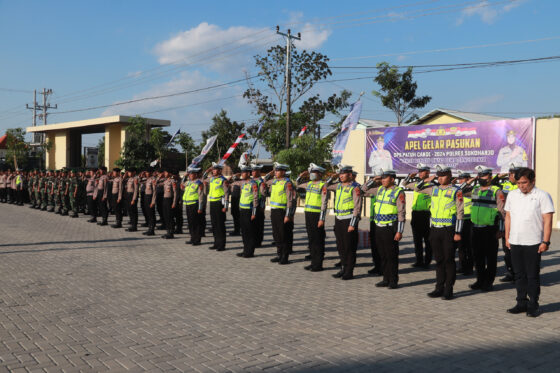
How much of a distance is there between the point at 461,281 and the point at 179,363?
5.44m

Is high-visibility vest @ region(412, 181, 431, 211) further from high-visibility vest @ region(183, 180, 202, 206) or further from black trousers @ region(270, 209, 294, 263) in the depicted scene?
high-visibility vest @ region(183, 180, 202, 206)

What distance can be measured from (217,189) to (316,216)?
10.0 ft

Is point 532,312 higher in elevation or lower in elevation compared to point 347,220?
lower

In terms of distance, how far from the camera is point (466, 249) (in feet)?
29.5

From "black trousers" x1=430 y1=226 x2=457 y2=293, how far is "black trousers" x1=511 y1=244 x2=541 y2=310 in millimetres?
861

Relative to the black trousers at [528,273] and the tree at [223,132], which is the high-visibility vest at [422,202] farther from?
the tree at [223,132]

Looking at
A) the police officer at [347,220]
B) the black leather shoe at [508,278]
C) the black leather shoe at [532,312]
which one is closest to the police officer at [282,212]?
the police officer at [347,220]

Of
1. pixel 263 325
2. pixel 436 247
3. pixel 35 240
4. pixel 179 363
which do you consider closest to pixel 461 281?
pixel 436 247

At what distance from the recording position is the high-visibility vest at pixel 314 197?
9.26 m

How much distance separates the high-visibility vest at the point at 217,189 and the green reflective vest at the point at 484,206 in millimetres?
5366

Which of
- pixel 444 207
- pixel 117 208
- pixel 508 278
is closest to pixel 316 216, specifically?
pixel 444 207

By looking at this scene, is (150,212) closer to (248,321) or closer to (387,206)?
(387,206)

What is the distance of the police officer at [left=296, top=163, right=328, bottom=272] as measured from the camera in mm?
9047

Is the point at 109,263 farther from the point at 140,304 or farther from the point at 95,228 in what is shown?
the point at 95,228
